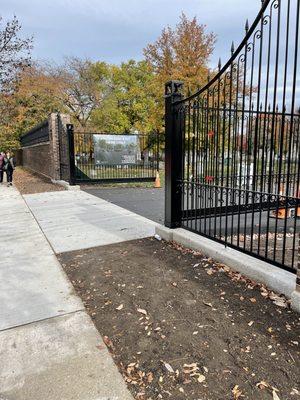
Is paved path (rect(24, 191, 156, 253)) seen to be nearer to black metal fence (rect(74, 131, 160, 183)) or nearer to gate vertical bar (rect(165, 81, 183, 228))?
gate vertical bar (rect(165, 81, 183, 228))

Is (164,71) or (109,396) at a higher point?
(164,71)

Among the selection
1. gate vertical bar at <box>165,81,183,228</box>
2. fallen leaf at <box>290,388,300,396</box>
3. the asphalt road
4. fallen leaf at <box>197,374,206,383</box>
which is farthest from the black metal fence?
fallen leaf at <box>290,388,300,396</box>

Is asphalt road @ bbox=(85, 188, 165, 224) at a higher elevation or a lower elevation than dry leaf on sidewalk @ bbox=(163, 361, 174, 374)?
higher

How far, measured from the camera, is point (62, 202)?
10.0 metres

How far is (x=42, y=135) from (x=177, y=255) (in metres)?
15.0

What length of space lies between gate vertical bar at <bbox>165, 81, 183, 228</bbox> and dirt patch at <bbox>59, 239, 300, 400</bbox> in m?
1.10

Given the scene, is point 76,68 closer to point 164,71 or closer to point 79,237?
point 164,71

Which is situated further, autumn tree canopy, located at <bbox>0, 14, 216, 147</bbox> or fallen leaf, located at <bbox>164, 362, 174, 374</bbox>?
autumn tree canopy, located at <bbox>0, 14, 216, 147</bbox>

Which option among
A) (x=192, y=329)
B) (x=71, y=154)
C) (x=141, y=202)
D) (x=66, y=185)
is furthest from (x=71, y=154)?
(x=192, y=329)

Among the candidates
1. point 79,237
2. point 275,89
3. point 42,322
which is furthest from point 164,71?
point 42,322

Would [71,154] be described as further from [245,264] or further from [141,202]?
[245,264]

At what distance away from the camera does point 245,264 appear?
3.77 meters

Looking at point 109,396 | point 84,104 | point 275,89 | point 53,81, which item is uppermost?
point 53,81

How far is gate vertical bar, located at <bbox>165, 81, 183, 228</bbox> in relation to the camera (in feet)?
16.6
